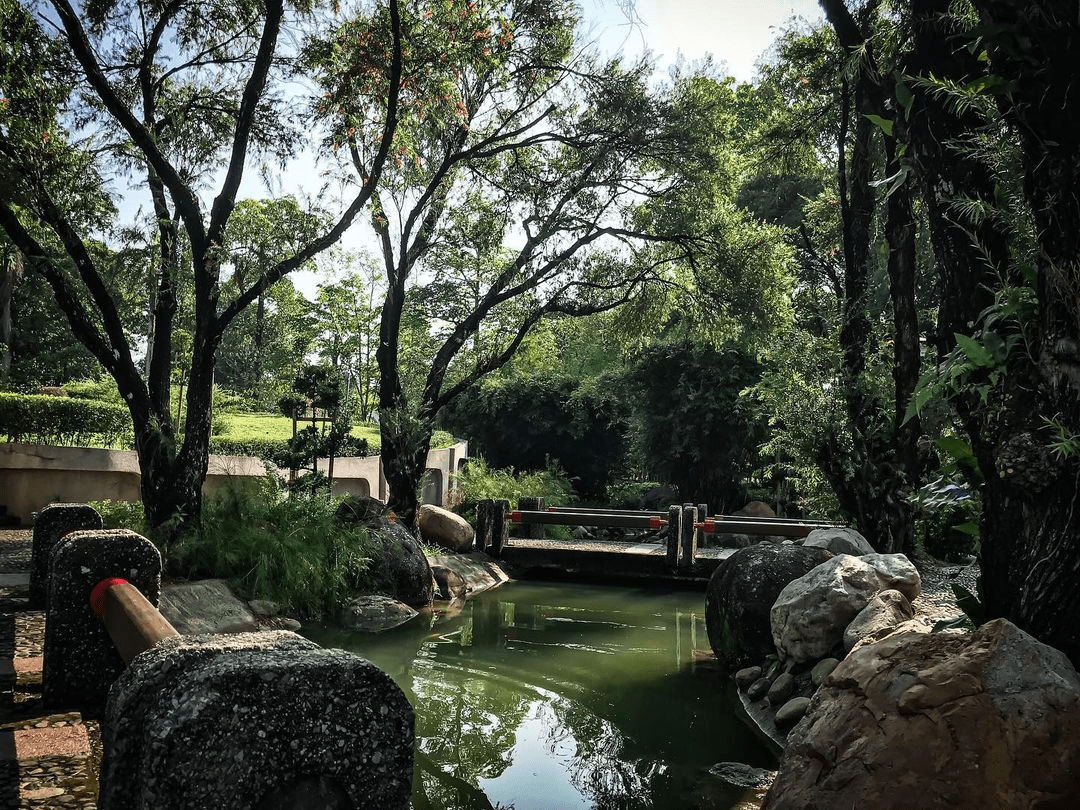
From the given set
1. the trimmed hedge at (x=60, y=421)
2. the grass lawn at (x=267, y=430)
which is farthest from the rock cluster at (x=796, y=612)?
the trimmed hedge at (x=60, y=421)

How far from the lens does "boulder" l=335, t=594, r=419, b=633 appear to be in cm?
963

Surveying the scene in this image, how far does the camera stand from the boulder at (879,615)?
5.30 m

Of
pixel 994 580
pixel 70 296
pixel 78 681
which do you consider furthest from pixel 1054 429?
pixel 70 296

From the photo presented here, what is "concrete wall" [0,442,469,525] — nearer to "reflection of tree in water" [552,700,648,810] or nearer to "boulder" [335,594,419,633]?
"boulder" [335,594,419,633]

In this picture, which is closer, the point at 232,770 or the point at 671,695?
the point at 232,770

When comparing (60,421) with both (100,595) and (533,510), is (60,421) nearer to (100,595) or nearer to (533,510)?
(533,510)

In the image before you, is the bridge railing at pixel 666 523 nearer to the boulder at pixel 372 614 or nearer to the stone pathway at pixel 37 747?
the boulder at pixel 372 614

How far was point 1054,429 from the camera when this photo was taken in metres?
3.27

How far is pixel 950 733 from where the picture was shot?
317 cm

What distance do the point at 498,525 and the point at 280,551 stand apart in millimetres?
5376

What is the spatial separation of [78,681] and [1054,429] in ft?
14.5

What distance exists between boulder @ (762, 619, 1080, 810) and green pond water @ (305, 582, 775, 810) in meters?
1.52

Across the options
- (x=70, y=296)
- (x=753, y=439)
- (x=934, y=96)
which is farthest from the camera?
(x=753, y=439)

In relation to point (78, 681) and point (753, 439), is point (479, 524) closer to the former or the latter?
point (753, 439)
